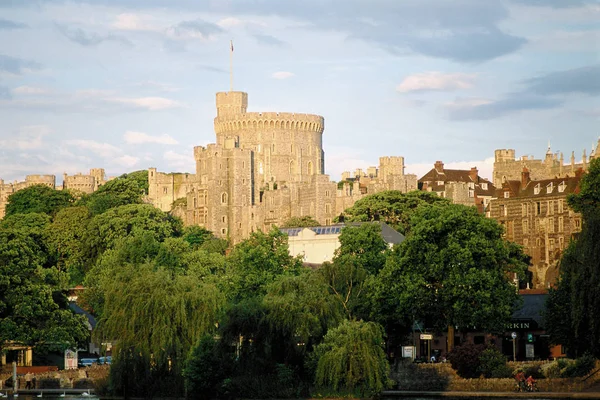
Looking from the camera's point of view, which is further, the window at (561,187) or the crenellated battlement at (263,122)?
the crenellated battlement at (263,122)

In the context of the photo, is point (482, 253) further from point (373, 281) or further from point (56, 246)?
point (56, 246)

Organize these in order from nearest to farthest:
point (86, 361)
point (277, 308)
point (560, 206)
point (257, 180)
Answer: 1. point (277, 308)
2. point (86, 361)
3. point (560, 206)
4. point (257, 180)

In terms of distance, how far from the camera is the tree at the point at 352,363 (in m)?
57.9

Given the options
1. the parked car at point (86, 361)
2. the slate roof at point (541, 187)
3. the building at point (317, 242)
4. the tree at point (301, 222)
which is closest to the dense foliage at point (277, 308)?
the parked car at point (86, 361)

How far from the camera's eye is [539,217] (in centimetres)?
11481

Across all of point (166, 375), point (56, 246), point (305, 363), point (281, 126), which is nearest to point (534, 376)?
point (305, 363)

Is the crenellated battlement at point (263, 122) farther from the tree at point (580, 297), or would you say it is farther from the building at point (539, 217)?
the tree at point (580, 297)

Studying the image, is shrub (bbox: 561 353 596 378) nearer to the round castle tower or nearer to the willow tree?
the willow tree

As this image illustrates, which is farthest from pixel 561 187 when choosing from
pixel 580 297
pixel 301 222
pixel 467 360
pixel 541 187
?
pixel 580 297

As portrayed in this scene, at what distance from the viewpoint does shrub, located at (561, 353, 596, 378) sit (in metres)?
59.8

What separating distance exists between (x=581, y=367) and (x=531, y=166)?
254 ft

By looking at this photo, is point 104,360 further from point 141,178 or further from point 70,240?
point 141,178

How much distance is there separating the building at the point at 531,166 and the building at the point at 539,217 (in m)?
11.7

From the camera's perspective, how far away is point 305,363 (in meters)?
59.1
